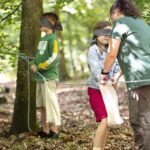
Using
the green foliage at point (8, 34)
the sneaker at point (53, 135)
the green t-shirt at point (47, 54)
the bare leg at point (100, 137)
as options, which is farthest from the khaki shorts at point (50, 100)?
the bare leg at point (100, 137)

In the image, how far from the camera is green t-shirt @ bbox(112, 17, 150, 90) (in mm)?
4996

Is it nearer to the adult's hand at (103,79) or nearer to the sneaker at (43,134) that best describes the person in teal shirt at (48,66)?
the sneaker at (43,134)

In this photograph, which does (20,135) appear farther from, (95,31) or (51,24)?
(95,31)

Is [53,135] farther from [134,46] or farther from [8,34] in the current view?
[134,46]

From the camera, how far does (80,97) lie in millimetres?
14688

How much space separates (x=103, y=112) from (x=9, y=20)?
327 cm

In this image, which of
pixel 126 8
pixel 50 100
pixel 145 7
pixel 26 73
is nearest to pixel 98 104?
pixel 50 100

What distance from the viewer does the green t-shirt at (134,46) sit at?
5.00m

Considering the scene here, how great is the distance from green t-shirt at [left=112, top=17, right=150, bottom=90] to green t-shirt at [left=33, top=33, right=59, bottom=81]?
199 centimetres

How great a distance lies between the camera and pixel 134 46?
16.4 feet

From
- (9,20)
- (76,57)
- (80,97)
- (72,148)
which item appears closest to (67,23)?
(76,57)

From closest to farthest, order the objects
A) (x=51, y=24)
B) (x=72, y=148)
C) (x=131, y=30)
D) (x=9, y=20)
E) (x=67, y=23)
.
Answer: (x=131, y=30) < (x=72, y=148) < (x=51, y=24) < (x=9, y=20) < (x=67, y=23)

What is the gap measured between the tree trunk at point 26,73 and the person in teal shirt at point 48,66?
43cm

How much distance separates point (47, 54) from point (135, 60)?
2.25 metres
